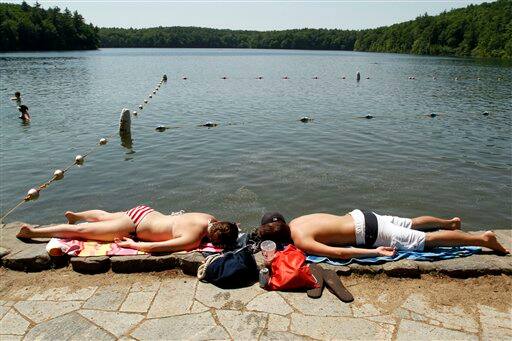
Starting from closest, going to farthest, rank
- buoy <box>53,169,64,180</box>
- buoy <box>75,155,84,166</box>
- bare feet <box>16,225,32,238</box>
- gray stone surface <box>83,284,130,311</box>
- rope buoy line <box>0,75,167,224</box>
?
gray stone surface <box>83,284,130,311</box> → bare feet <box>16,225,32,238</box> → rope buoy line <box>0,75,167,224</box> → buoy <box>53,169,64,180</box> → buoy <box>75,155,84,166</box>

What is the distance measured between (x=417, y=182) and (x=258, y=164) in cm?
484

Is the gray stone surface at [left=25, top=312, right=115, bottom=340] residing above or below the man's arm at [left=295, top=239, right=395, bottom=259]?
below

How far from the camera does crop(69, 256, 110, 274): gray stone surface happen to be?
5609 millimetres

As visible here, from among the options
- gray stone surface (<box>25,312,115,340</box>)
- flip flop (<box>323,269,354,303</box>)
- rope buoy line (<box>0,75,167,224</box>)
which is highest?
flip flop (<box>323,269,354,303</box>)

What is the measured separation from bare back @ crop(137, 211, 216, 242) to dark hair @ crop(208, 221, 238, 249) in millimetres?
211

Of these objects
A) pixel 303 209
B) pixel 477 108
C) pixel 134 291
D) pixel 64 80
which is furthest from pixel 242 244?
pixel 64 80

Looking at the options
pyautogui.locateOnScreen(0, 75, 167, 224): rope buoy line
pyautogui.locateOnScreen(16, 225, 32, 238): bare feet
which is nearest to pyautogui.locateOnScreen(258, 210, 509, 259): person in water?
pyautogui.locateOnScreen(16, 225, 32, 238): bare feet

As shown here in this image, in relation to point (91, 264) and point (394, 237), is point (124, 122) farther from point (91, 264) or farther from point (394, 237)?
point (394, 237)

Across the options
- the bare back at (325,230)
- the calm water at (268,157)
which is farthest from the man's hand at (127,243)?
the calm water at (268,157)

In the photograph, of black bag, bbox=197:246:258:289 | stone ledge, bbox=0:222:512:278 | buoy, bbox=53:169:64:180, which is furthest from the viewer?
buoy, bbox=53:169:64:180

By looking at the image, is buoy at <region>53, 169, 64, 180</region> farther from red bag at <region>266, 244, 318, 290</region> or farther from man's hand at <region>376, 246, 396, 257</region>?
man's hand at <region>376, 246, 396, 257</region>

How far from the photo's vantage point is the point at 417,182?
37.6ft

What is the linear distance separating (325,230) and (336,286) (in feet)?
3.14

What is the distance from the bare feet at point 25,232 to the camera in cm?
641
